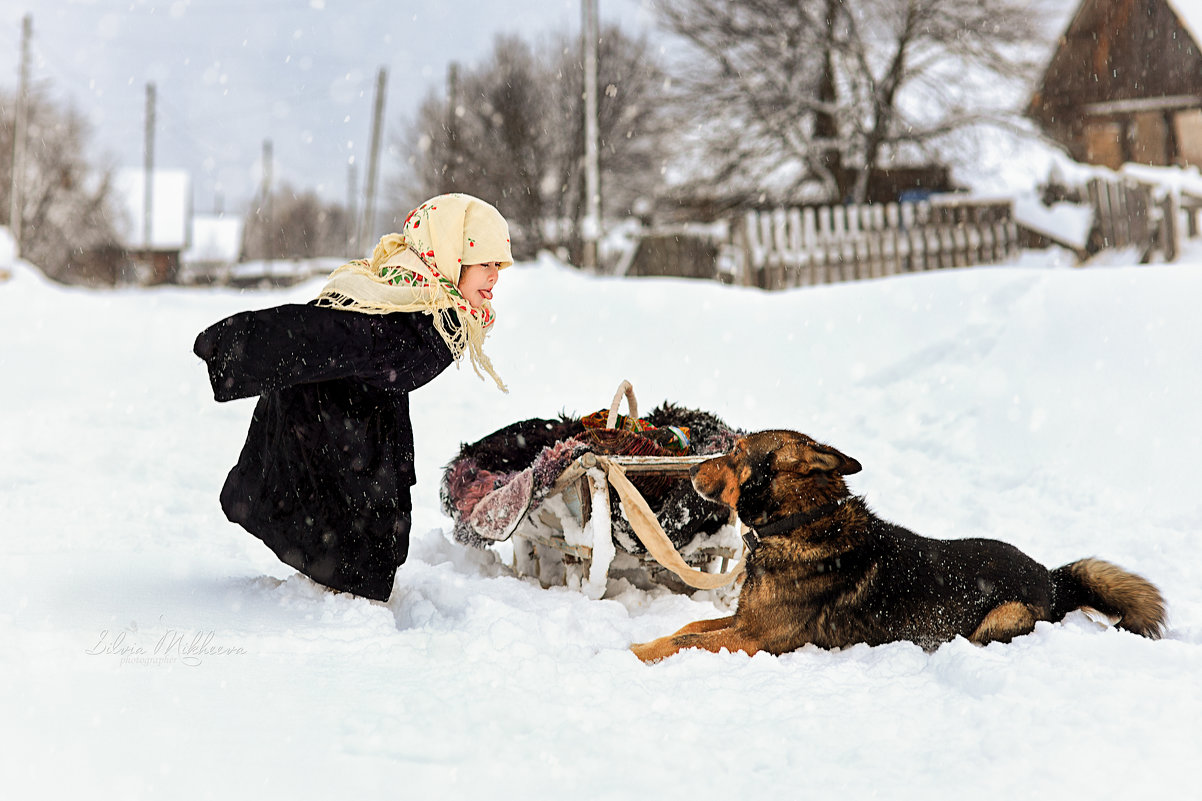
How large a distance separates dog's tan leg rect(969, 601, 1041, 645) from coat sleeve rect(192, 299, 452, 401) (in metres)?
2.32

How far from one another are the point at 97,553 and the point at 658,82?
2218 cm

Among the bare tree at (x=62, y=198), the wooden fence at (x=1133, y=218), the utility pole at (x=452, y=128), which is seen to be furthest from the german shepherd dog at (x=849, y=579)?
the bare tree at (x=62, y=198)

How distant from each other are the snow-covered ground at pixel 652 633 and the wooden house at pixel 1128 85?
73.6ft

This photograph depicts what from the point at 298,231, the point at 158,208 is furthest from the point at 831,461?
the point at 298,231

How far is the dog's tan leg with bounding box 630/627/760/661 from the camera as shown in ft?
10.9

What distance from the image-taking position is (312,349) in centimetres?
337

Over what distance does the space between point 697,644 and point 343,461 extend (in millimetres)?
1596

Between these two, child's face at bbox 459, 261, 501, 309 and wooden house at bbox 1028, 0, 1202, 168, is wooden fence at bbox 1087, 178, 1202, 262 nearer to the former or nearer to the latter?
wooden house at bbox 1028, 0, 1202, 168

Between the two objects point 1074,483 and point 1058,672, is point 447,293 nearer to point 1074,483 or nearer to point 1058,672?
point 1058,672

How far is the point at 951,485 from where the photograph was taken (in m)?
6.29

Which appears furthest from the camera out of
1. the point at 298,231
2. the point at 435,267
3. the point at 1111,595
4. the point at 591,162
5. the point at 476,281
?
the point at 298,231

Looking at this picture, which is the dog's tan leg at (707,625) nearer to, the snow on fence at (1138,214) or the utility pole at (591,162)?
the snow on fence at (1138,214)

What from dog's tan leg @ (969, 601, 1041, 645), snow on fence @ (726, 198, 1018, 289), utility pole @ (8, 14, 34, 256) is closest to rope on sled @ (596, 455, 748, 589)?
dog's tan leg @ (969, 601, 1041, 645)

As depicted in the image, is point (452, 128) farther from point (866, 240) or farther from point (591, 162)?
point (866, 240)
